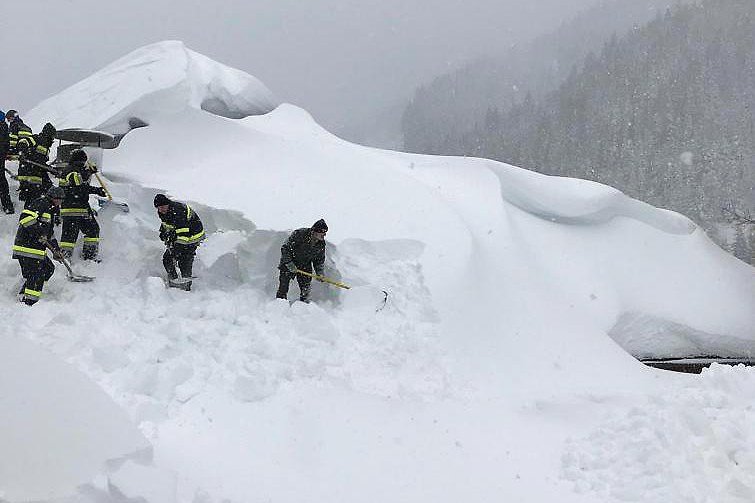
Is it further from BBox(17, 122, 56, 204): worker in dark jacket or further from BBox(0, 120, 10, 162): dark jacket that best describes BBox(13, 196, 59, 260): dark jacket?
BBox(0, 120, 10, 162): dark jacket

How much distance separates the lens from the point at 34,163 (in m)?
7.83

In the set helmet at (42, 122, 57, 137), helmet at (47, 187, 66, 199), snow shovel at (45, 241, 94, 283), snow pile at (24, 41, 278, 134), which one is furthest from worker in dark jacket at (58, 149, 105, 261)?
snow pile at (24, 41, 278, 134)

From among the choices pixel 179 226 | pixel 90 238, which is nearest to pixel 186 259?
pixel 179 226

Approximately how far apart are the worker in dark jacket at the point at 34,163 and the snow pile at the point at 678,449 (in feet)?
26.2

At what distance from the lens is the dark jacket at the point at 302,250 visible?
713cm

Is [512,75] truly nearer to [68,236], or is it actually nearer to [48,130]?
[48,130]

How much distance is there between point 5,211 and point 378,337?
5991 millimetres

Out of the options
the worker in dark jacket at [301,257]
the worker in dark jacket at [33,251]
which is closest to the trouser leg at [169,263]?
the worker in dark jacket at [33,251]

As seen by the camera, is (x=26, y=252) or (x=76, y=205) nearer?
(x=26, y=252)

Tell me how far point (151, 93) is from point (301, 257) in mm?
5713

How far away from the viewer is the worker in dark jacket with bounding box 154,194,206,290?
276 inches

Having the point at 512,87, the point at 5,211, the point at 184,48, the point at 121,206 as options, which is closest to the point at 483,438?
the point at 121,206

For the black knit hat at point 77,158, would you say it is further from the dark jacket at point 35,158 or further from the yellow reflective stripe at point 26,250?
the yellow reflective stripe at point 26,250

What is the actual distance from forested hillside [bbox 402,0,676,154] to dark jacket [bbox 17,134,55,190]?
263 feet
